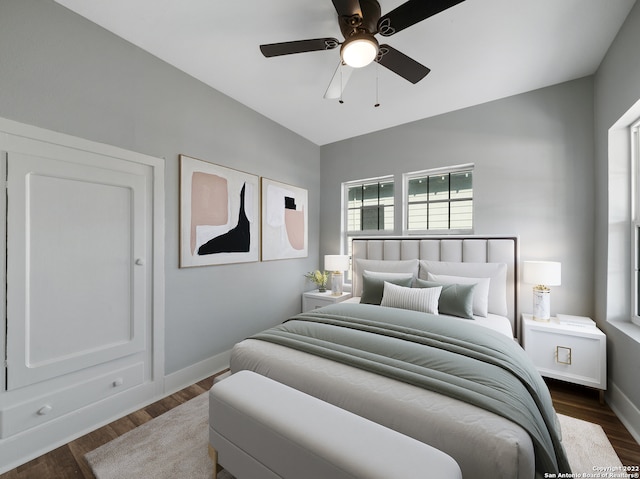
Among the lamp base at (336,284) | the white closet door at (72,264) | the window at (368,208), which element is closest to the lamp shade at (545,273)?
the window at (368,208)

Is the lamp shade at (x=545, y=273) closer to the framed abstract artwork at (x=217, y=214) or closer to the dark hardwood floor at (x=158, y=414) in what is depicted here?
the dark hardwood floor at (x=158, y=414)

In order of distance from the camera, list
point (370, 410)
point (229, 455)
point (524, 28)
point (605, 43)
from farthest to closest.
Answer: point (605, 43) < point (524, 28) < point (229, 455) < point (370, 410)

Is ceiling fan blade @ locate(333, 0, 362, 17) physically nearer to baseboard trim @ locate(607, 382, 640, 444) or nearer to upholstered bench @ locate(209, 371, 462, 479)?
upholstered bench @ locate(209, 371, 462, 479)

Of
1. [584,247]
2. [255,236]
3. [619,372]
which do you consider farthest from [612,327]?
[255,236]

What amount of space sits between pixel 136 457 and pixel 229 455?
789 mm

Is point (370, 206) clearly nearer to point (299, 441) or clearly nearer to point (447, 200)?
point (447, 200)

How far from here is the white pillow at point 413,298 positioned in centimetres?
233

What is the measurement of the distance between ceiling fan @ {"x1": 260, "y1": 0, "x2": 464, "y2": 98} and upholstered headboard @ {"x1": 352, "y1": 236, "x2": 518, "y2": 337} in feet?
6.13

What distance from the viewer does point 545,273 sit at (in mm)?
2381

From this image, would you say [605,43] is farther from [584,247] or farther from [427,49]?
[584,247]

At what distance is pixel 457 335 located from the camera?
1.68m

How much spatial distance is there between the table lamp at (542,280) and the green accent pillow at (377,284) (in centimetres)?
106

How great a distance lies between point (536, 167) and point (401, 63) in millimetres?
1957

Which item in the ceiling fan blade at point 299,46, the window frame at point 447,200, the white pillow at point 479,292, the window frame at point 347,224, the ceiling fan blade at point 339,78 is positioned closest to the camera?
the ceiling fan blade at point 299,46
